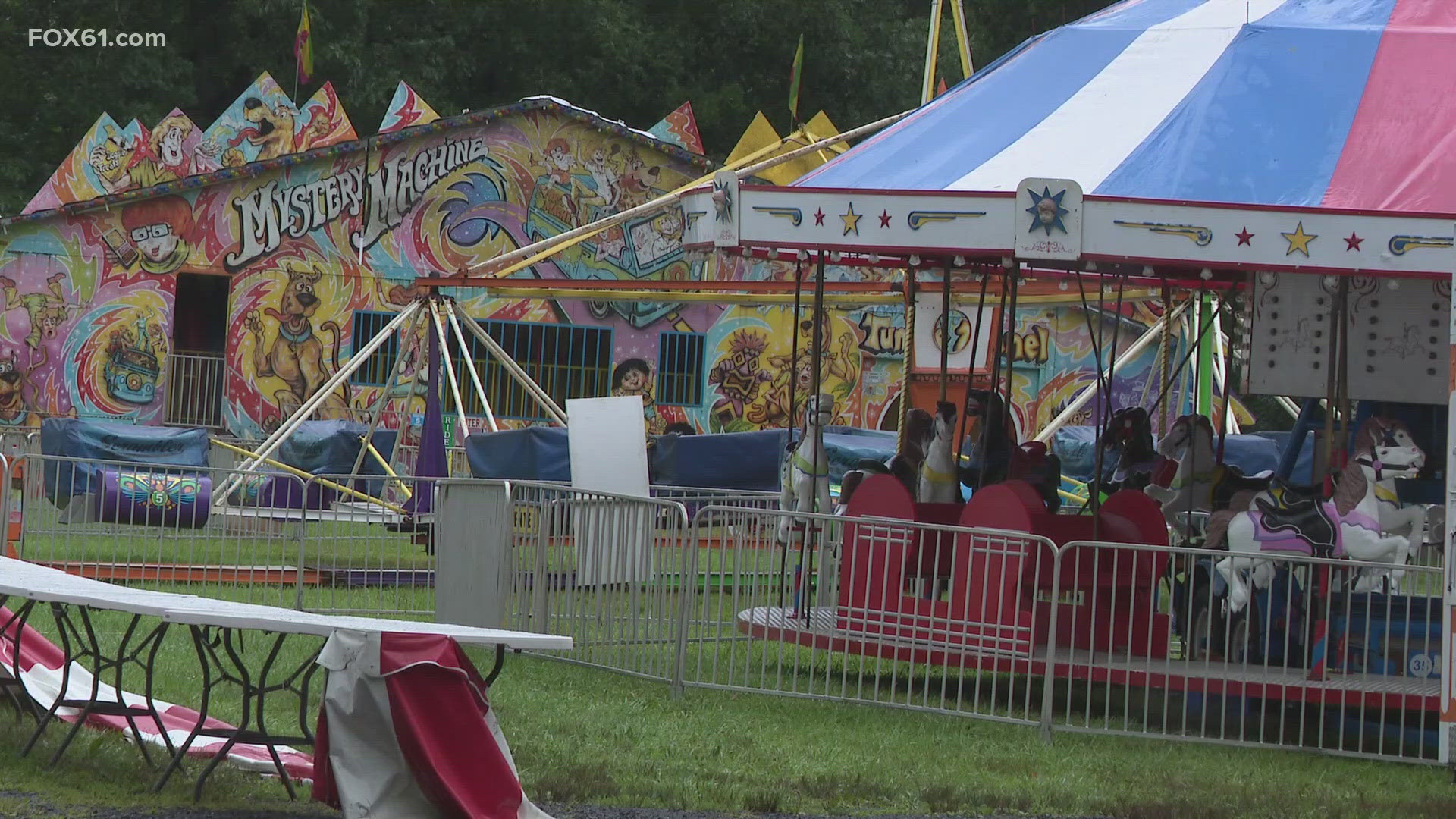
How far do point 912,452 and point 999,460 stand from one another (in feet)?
2.87

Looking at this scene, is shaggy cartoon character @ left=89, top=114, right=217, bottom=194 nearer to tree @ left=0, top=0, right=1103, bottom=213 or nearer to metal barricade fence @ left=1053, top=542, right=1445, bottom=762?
tree @ left=0, top=0, right=1103, bottom=213

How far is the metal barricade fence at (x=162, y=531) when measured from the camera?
45.5 feet

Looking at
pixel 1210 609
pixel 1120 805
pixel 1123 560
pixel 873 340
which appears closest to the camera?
pixel 1120 805

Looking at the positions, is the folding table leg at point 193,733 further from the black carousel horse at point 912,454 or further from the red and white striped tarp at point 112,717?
the black carousel horse at point 912,454

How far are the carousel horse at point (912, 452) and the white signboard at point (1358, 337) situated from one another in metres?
2.25

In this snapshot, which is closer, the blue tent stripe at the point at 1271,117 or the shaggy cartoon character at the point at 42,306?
the blue tent stripe at the point at 1271,117

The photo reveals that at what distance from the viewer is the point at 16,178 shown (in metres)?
37.2

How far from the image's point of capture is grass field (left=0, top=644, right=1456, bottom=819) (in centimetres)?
775

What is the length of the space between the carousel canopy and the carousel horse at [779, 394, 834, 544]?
5.10 ft

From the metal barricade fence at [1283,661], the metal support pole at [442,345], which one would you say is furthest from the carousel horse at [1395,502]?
the metal support pole at [442,345]

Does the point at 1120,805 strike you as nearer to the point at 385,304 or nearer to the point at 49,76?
the point at 385,304

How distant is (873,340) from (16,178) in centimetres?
1757

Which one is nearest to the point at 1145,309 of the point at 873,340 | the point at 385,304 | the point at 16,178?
the point at 873,340

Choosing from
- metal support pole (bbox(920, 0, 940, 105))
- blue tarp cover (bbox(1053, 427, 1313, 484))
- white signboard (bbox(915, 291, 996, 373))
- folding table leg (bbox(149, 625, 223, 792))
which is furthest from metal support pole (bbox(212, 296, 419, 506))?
folding table leg (bbox(149, 625, 223, 792))
